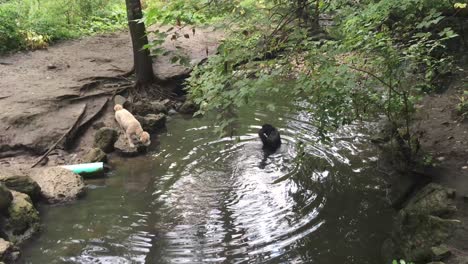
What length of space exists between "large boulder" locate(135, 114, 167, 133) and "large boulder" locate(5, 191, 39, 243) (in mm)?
3765

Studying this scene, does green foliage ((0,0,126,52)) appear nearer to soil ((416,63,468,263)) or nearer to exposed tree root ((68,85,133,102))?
exposed tree root ((68,85,133,102))

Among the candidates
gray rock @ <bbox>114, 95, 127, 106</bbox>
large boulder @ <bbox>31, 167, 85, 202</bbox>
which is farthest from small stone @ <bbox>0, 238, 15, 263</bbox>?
gray rock @ <bbox>114, 95, 127, 106</bbox>

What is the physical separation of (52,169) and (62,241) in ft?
5.80

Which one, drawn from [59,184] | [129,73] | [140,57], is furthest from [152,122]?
[59,184]

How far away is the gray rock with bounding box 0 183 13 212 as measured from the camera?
586 cm

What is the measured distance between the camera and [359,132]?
29.3 ft

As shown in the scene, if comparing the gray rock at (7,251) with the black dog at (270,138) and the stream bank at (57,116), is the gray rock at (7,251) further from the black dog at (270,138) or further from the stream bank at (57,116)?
the black dog at (270,138)

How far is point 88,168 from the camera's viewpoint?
7594 millimetres

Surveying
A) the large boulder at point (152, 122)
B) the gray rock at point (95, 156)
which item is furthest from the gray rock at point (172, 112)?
the gray rock at point (95, 156)

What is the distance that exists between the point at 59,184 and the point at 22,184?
21.9 inches

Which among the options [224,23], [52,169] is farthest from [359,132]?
[52,169]

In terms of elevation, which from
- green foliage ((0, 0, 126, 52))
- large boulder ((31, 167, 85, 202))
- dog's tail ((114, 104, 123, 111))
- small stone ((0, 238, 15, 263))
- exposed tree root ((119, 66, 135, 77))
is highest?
green foliage ((0, 0, 126, 52))

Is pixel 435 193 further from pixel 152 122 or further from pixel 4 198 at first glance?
pixel 152 122

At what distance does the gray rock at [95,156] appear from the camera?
8023mm
